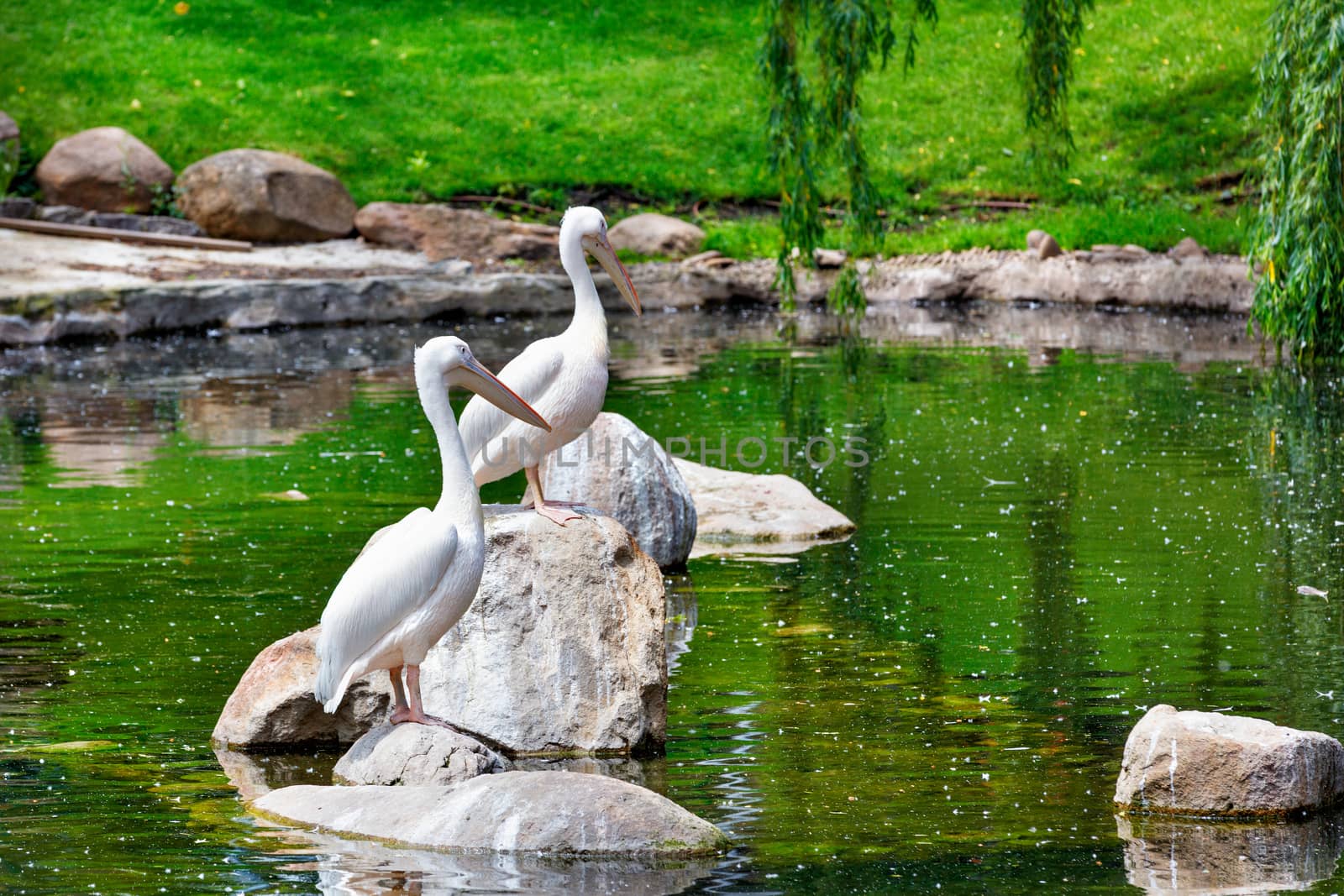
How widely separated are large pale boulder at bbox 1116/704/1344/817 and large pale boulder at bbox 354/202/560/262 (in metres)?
20.0

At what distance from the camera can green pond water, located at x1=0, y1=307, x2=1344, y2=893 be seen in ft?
20.3

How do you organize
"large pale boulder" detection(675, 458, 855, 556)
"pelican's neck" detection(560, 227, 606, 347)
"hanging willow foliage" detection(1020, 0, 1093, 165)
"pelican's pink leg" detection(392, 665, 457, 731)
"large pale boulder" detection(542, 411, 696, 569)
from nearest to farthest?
"pelican's pink leg" detection(392, 665, 457, 731) < "pelican's neck" detection(560, 227, 606, 347) < "large pale boulder" detection(542, 411, 696, 569) < "large pale boulder" detection(675, 458, 855, 556) < "hanging willow foliage" detection(1020, 0, 1093, 165)

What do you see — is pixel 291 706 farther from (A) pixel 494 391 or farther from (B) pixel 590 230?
(B) pixel 590 230

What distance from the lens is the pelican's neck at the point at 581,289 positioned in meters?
7.85

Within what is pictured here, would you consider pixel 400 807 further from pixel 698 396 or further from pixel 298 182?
pixel 298 182

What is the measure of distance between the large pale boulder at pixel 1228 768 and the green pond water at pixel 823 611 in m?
0.17

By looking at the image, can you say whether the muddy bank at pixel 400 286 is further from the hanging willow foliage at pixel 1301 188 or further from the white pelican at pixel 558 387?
the white pelican at pixel 558 387

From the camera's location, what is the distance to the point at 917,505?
1288 cm

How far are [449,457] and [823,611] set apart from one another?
3622 mm

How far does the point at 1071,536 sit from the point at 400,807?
6.33m

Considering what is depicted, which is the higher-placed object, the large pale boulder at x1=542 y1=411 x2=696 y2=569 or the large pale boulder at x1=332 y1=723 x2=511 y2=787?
the large pale boulder at x1=542 y1=411 x2=696 y2=569

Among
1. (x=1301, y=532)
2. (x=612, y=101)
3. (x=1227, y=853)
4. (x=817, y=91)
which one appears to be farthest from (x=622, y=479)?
(x=612, y=101)

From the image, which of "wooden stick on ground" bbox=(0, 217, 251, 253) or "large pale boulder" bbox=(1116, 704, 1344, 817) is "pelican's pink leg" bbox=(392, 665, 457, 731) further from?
"wooden stick on ground" bbox=(0, 217, 251, 253)

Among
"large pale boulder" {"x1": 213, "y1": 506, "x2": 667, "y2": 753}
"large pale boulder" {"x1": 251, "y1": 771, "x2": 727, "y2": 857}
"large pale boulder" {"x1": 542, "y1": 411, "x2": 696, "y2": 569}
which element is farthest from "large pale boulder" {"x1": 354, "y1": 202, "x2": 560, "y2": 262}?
"large pale boulder" {"x1": 251, "y1": 771, "x2": 727, "y2": 857}
